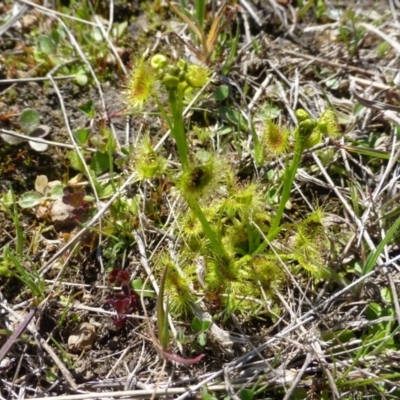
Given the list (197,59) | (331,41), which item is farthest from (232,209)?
(331,41)

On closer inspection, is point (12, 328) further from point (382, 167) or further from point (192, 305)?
point (382, 167)

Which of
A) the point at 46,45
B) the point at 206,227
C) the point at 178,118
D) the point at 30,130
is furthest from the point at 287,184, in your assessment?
the point at 46,45

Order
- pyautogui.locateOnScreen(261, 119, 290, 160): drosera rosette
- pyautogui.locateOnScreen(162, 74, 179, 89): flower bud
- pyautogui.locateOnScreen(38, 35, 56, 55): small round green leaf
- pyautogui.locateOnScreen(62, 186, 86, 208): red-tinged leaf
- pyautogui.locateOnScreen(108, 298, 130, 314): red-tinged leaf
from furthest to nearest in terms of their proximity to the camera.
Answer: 1. pyautogui.locateOnScreen(38, 35, 56, 55): small round green leaf
2. pyautogui.locateOnScreen(62, 186, 86, 208): red-tinged leaf
3. pyautogui.locateOnScreen(108, 298, 130, 314): red-tinged leaf
4. pyautogui.locateOnScreen(261, 119, 290, 160): drosera rosette
5. pyautogui.locateOnScreen(162, 74, 179, 89): flower bud

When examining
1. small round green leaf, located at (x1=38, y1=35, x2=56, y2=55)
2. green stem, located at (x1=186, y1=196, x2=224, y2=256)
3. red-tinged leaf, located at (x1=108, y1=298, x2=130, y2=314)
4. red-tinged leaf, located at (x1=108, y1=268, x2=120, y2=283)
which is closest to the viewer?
green stem, located at (x1=186, y1=196, x2=224, y2=256)

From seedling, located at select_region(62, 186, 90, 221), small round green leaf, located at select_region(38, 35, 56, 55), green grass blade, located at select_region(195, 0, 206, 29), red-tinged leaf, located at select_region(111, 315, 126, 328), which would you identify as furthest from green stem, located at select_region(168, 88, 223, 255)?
small round green leaf, located at select_region(38, 35, 56, 55)

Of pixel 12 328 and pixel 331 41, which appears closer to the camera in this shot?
pixel 12 328

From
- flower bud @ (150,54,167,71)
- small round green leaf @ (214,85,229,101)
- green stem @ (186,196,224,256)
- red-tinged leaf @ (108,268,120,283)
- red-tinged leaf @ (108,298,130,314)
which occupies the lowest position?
red-tinged leaf @ (108,298,130,314)

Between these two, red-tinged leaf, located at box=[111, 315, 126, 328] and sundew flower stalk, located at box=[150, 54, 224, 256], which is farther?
red-tinged leaf, located at box=[111, 315, 126, 328]

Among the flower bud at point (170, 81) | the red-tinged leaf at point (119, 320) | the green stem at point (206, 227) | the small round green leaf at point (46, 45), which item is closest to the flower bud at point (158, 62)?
the flower bud at point (170, 81)

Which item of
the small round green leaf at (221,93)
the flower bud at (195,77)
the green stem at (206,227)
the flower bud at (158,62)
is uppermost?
the flower bud at (158,62)

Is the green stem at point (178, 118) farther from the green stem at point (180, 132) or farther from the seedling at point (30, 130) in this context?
the seedling at point (30, 130)

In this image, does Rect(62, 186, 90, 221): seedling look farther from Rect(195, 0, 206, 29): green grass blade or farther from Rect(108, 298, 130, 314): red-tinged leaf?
Rect(195, 0, 206, 29): green grass blade
